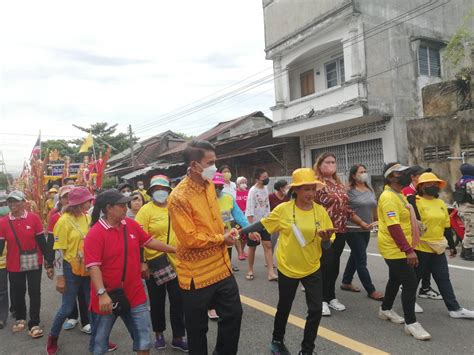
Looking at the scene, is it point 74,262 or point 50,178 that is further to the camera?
point 50,178

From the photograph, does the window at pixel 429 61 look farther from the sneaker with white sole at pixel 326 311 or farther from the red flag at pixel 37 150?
the red flag at pixel 37 150

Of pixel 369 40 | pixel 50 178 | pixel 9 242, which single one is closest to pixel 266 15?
pixel 369 40

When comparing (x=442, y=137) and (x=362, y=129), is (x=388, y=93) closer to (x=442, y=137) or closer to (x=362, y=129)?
(x=362, y=129)

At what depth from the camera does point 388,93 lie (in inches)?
549

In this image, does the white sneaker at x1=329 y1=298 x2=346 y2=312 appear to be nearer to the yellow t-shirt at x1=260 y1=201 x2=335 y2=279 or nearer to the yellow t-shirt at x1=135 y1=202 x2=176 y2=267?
the yellow t-shirt at x1=260 y1=201 x2=335 y2=279

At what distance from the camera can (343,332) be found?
4.07m

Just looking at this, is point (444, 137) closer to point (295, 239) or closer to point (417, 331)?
point (417, 331)

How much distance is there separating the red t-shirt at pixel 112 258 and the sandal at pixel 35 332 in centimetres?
191

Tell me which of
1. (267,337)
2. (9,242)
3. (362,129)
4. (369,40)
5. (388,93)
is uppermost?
(369,40)

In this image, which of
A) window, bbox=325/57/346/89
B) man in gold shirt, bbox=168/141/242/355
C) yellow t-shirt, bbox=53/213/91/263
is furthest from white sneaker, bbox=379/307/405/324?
window, bbox=325/57/346/89

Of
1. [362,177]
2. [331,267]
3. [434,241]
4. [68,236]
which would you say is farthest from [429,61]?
[68,236]

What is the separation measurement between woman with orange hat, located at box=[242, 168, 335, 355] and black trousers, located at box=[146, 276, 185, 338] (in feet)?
3.07

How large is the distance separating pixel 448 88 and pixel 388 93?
209 cm

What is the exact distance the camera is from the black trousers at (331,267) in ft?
14.3
